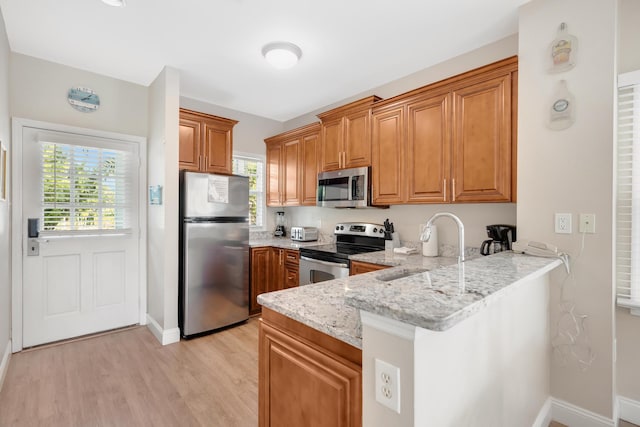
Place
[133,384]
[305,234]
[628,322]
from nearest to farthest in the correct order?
[628,322] < [133,384] < [305,234]

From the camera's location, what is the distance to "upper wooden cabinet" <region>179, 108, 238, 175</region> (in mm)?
3355

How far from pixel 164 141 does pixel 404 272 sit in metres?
2.57

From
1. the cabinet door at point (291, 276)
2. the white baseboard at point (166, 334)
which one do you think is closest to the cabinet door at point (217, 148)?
the cabinet door at point (291, 276)

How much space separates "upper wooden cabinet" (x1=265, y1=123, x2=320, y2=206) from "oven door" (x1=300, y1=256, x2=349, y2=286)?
896mm

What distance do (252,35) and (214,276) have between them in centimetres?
233

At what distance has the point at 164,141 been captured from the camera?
3012 millimetres

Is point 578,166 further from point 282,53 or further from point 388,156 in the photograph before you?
point 282,53

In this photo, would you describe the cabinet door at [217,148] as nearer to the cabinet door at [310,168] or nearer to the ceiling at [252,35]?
the ceiling at [252,35]

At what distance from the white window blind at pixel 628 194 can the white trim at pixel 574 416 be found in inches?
26.4

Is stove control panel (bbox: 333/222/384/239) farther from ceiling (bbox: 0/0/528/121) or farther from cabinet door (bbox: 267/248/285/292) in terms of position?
ceiling (bbox: 0/0/528/121)

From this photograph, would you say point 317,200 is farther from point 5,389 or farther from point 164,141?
point 5,389

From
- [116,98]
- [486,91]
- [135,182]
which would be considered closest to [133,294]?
[135,182]

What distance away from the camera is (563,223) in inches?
74.3

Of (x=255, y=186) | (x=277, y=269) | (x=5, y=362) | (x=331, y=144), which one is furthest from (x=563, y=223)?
(x=5, y=362)
